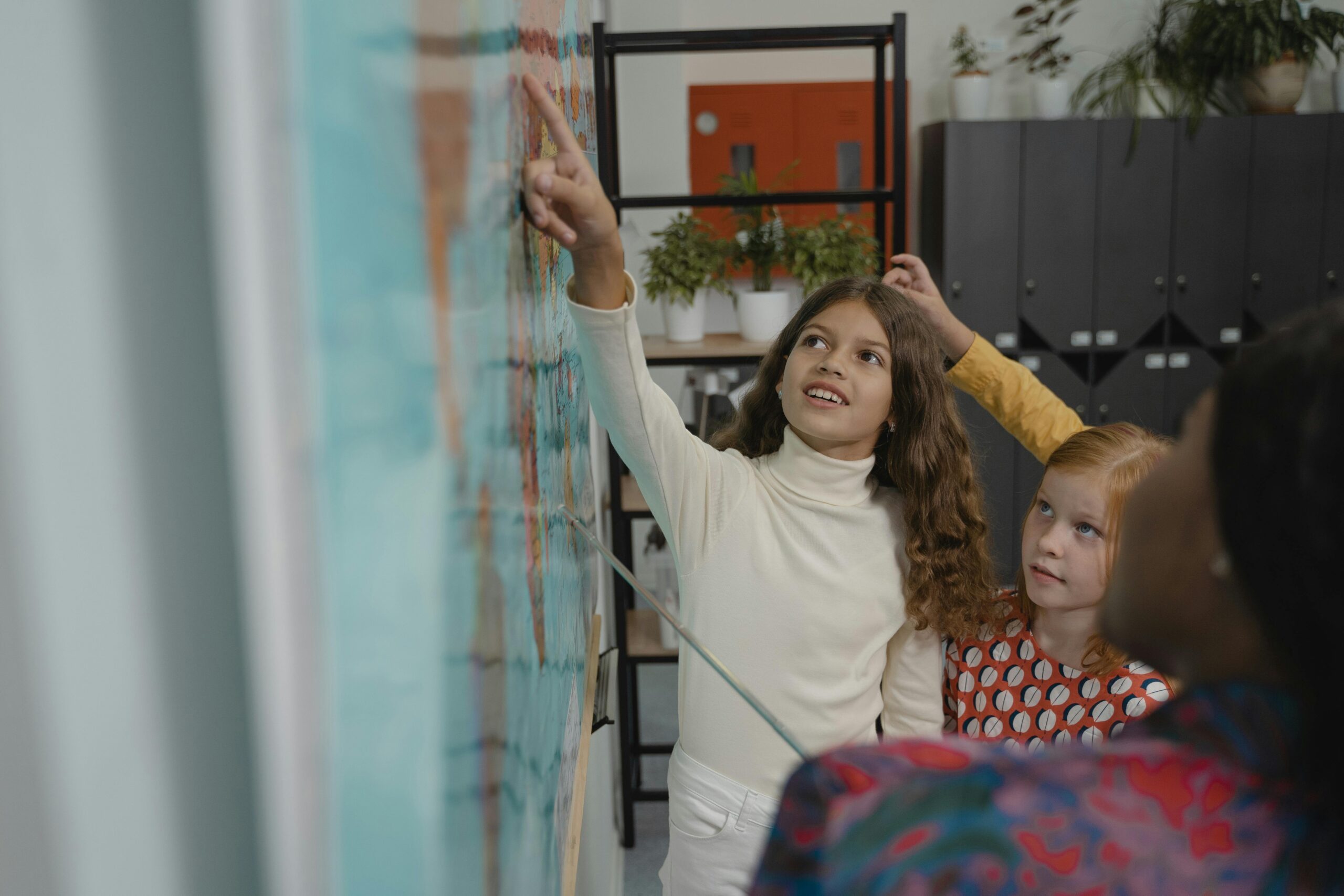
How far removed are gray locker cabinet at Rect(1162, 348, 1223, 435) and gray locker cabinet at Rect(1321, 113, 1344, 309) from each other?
434 mm

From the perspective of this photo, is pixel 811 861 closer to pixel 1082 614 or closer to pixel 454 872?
pixel 454 872

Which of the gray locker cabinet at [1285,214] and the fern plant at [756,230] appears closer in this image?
the fern plant at [756,230]

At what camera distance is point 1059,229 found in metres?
3.70

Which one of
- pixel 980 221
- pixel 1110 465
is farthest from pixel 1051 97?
pixel 1110 465

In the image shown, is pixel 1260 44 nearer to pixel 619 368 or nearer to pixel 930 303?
pixel 930 303

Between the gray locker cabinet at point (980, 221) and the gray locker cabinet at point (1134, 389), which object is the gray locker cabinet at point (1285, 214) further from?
the gray locker cabinet at point (980, 221)

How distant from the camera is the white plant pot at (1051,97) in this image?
3705 mm

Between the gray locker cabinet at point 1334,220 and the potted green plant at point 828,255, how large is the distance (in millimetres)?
2476

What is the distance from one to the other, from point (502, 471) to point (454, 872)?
221 mm

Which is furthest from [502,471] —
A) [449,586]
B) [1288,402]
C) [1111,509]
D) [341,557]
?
[1111,509]

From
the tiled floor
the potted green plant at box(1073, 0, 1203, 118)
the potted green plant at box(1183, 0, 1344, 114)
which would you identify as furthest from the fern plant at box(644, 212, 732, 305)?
the potted green plant at box(1183, 0, 1344, 114)

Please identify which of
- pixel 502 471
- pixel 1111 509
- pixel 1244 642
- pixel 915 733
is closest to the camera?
pixel 1244 642

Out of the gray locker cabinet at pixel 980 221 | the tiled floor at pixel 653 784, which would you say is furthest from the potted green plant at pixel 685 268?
the gray locker cabinet at pixel 980 221

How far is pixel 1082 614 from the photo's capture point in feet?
4.16
